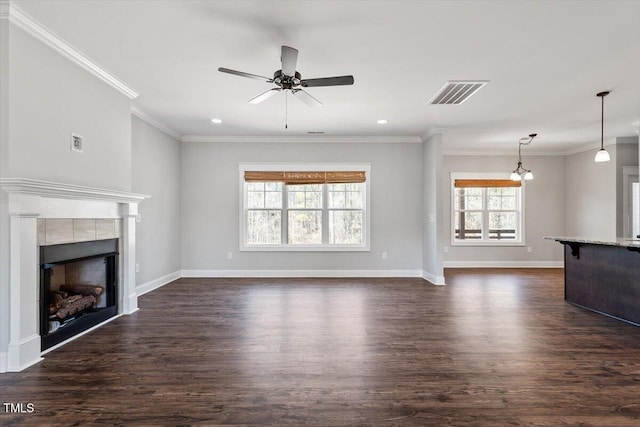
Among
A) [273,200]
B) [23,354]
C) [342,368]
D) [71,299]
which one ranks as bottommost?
[342,368]

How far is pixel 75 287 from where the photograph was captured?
11.3ft

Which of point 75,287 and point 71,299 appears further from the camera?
point 75,287

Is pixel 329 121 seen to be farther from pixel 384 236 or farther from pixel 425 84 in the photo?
pixel 384 236

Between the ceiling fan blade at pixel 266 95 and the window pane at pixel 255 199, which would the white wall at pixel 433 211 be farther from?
the ceiling fan blade at pixel 266 95

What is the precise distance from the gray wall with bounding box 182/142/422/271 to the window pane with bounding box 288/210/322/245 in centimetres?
29

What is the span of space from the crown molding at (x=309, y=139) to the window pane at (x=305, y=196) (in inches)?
35.4

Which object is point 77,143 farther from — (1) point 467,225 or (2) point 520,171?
(2) point 520,171

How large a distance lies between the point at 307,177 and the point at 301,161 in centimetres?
34

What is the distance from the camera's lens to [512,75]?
358 centimetres

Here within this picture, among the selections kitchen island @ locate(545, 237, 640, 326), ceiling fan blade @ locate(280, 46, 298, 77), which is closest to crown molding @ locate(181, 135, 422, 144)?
kitchen island @ locate(545, 237, 640, 326)

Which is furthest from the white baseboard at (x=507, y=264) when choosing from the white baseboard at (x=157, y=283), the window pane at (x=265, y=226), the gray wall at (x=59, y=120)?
the gray wall at (x=59, y=120)

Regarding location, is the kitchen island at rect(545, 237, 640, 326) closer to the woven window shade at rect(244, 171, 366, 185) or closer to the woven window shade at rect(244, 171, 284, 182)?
the woven window shade at rect(244, 171, 366, 185)

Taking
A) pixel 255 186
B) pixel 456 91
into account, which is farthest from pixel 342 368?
pixel 255 186

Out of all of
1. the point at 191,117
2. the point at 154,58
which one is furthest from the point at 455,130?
the point at 154,58
